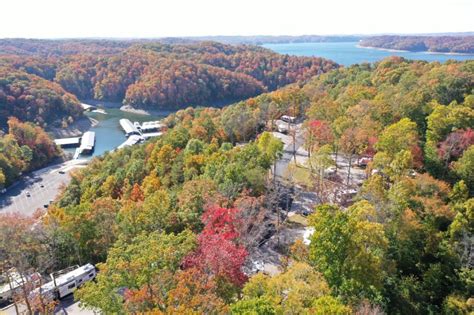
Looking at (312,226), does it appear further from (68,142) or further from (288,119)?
(68,142)

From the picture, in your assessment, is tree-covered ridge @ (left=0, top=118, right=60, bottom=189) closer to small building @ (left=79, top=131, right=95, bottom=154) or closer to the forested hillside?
small building @ (left=79, top=131, right=95, bottom=154)

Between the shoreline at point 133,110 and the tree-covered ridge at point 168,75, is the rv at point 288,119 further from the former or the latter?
the tree-covered ridge at point 168,75

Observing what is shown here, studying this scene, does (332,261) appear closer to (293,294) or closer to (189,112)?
(293,294)

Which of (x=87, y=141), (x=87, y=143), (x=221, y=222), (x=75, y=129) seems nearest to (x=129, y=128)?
(x=87, y=141)

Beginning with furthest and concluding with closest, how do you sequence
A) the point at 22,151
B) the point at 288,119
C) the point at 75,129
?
the point at 75,129
the point at 22,151
the point at 288,119

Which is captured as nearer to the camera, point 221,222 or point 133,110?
point 221,222

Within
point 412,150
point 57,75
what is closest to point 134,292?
point 412,150
